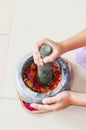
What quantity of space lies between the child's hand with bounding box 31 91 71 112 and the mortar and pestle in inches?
0.7

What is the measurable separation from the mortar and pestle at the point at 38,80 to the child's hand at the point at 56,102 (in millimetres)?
17

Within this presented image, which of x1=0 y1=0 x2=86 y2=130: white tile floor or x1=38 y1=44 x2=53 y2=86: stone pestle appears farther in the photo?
x1=0 y1=0 x2=86 y2=130: white tile floor

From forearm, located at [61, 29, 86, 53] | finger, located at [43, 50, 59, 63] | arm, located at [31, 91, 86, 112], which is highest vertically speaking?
forearm, located at [61, 29, 86, 53]

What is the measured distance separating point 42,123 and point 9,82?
0.19 metres

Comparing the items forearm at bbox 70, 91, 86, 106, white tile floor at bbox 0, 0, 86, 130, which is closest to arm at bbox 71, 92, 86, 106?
forearm at bbox 70, 91, 86, 106

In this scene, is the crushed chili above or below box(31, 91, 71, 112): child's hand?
above

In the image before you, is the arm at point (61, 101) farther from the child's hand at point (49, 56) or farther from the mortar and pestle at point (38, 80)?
the child's hand at point (49, 56)

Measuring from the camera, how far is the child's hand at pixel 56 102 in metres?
0.96

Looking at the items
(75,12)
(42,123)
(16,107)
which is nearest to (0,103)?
(16,107)

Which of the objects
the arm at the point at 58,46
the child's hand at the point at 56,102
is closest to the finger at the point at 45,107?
the child's hand at the point at 56,102

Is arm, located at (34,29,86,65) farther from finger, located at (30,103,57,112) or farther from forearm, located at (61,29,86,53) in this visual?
finger, located at (30,103,57,112)

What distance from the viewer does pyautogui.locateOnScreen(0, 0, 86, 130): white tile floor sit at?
1.04 m

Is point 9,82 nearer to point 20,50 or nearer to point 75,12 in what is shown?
point 20,50

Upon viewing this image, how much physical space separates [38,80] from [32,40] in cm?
20
